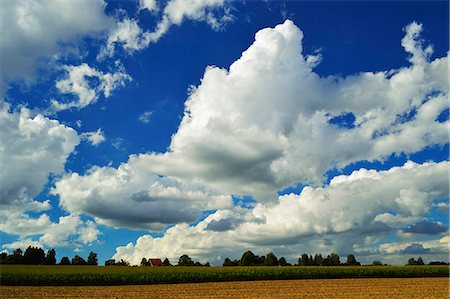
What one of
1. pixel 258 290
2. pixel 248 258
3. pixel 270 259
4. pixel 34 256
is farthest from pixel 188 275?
pixel 34 256

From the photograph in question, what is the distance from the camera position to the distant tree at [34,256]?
121m

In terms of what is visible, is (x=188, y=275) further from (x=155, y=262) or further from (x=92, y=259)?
(x=92, y=259)

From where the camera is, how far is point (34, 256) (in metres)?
124

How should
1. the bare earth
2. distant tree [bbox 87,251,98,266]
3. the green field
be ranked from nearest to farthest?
1. the bare earth
2. the green field
3. distant tree [bbox 87,251,98,266]

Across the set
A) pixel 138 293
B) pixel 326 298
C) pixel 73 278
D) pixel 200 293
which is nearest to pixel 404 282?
pixel 326 298

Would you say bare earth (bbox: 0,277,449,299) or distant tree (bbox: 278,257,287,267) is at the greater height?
distant tree (bbox: 278,257,287,267)

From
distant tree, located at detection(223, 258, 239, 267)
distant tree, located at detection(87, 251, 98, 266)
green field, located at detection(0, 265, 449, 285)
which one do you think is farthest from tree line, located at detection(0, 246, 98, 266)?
green field, located at detection(0, 265, 449, 285)

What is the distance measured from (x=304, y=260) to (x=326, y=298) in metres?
105

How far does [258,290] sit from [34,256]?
99097 mm

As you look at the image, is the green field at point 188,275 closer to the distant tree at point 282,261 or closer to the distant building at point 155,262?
the distant tree at point 282,261

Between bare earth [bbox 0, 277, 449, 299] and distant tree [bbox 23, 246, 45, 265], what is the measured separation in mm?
81820

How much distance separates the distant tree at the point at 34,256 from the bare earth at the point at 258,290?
81820mm

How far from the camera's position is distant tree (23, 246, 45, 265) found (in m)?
121

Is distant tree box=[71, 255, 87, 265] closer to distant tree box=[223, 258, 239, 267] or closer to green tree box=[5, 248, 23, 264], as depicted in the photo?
green tree box=[5, 248, 23, 264]
